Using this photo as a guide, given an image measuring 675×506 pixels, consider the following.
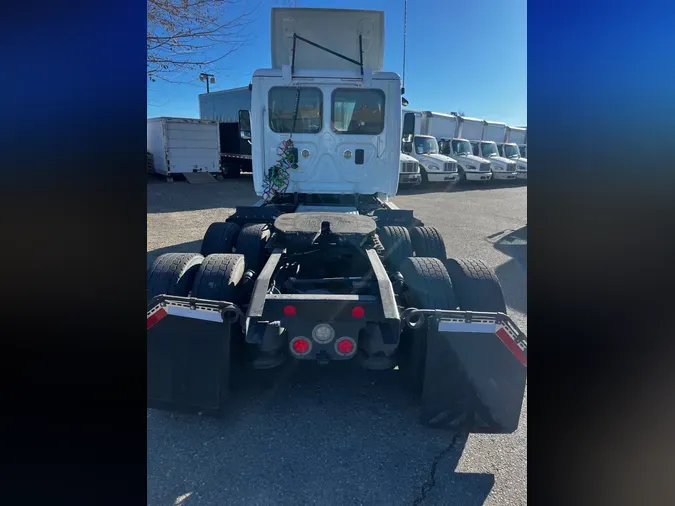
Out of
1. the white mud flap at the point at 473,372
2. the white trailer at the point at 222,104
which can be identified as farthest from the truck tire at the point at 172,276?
the white trailer at the point at 222,104

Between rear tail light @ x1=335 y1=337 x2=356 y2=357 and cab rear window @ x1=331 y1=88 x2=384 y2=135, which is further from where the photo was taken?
cab rear window @ x1=331 y1=88 x2=384 y2=135

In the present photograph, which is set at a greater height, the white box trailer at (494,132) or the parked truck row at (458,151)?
the white box trailer at (494,132)

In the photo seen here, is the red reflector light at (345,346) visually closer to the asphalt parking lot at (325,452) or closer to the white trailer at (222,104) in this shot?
the asphalt parking lot at (325,452)

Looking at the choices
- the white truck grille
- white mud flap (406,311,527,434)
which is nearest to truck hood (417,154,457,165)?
the white truck grille

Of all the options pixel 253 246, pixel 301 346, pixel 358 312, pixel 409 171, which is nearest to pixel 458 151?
pixel 409 171

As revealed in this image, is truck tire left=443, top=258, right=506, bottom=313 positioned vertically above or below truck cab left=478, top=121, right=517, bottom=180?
below

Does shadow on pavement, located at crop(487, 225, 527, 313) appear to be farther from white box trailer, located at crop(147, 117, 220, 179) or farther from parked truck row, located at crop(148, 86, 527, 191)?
white box trailer, located at crop(147, 117, 220, 179)

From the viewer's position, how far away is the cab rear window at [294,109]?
15.9 ft

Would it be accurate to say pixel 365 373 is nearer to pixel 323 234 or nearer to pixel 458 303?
pixel 458 303

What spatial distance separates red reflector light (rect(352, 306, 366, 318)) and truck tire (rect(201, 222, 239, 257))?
2.43 m

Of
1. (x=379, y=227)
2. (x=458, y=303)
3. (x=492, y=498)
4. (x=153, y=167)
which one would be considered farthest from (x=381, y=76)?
(x=153, y=167)

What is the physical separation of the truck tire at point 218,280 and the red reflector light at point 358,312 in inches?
35.4

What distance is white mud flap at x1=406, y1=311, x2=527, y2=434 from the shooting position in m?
2.22

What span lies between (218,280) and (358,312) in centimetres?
102
